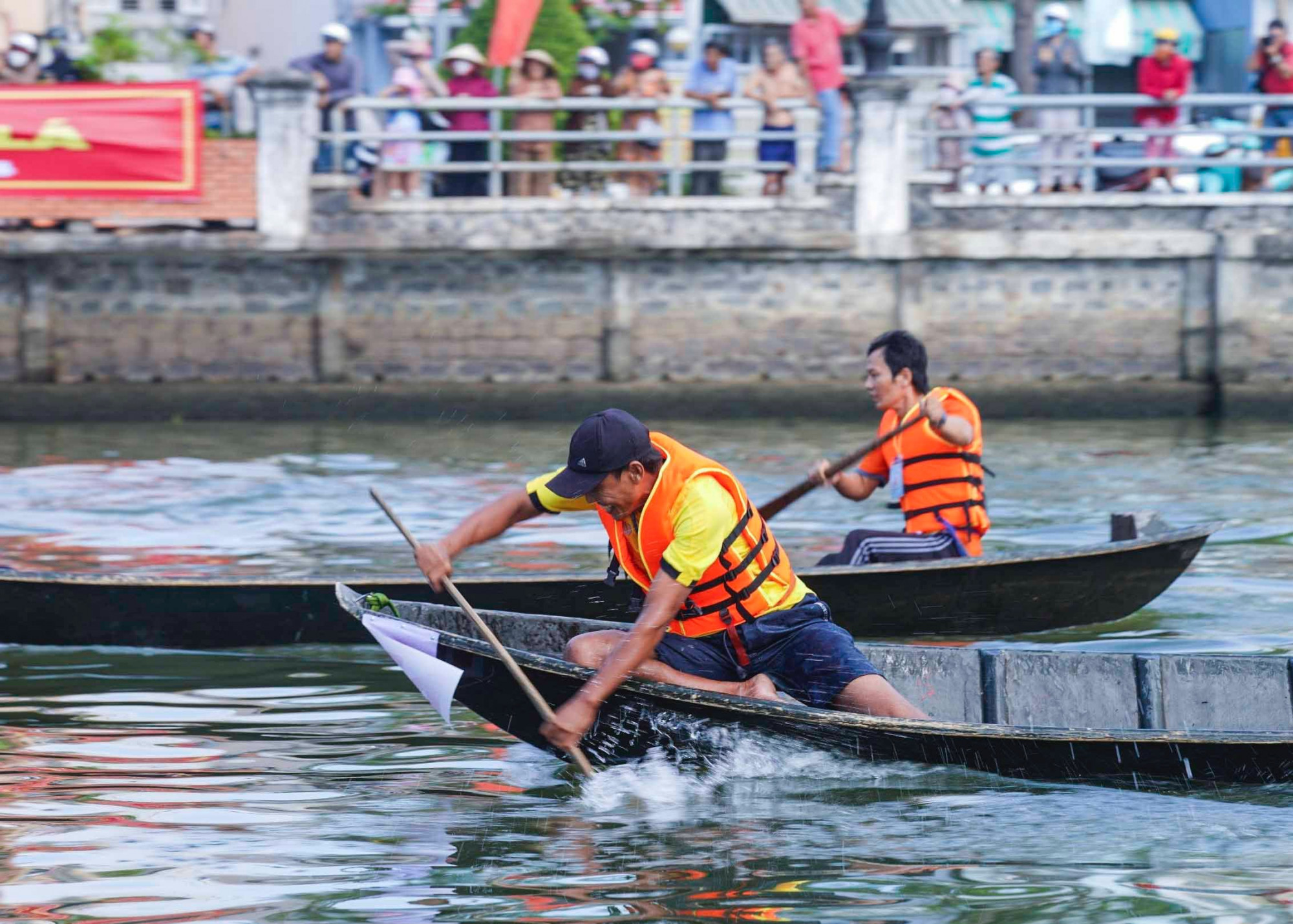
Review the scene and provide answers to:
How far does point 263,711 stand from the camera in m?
7.95

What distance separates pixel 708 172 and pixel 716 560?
11468mm

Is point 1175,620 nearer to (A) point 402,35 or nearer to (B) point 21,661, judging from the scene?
(B) point 21,661

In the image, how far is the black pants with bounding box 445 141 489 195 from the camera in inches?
670

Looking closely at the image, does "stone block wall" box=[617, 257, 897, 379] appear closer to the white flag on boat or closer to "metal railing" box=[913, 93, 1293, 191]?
"metal railing" box=[913, 93, 1293, 191]

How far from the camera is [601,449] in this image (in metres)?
6.00

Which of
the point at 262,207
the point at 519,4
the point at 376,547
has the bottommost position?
the point at 376,547

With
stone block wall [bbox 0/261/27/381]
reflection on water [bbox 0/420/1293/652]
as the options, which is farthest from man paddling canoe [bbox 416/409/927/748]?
stone block wall [bbox 0/261/27/381]

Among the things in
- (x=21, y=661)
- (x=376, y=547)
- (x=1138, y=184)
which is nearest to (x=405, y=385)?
(x=376, y=547)

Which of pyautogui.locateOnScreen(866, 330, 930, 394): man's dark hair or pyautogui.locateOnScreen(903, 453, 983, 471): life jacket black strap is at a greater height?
pyautogui.locateOnScreen(866, 330, 930, 394): man's dark hair

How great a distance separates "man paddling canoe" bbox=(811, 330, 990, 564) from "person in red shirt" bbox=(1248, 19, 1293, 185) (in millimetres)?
9829

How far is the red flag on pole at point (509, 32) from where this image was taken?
Answer: 16078mm

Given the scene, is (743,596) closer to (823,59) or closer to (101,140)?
(823,59)

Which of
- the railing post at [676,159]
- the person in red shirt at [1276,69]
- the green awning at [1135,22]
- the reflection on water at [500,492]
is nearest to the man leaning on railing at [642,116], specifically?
the railing post at [676,159]

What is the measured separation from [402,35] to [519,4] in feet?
29.1
